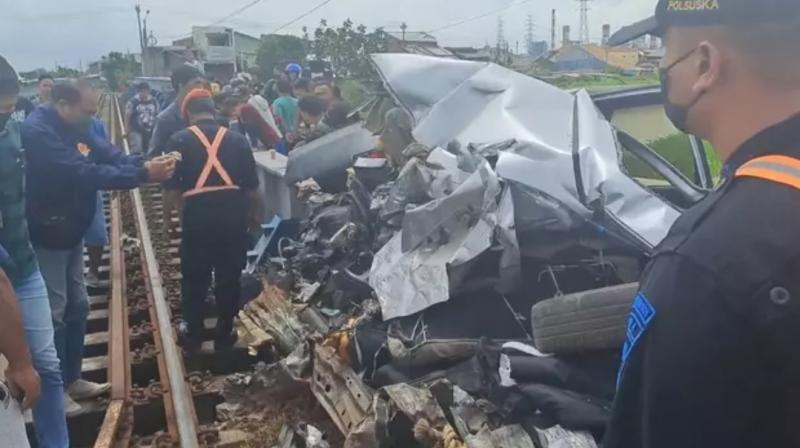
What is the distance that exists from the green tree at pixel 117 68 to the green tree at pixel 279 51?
66.5 feet

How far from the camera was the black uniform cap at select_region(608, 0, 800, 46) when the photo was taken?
51.3 inches

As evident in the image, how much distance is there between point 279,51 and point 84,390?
3112 cm

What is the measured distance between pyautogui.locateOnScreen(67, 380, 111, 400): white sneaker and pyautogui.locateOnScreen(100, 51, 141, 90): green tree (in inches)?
1982

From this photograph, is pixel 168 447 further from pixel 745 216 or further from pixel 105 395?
pixel 745 216

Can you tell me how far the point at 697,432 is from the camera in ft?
3.94

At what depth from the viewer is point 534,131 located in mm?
5688

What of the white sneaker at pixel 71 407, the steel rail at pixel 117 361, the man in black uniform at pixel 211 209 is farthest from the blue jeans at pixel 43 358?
the man in black uniform at pixel 211 209

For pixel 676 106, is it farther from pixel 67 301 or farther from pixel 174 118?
pixel 174 118

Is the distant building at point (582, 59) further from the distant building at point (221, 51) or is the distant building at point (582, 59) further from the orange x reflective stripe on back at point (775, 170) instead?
the orange x reflective stripe on back at point (775, 170)

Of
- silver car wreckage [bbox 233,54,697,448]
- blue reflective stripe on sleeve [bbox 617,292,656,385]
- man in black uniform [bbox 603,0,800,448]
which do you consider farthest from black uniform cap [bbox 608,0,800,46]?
silver car wreckage [bbox 233,54,697,448]

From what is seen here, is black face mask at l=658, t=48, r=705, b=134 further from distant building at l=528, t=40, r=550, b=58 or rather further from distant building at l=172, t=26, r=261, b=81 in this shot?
distant building at l=528, t=40, r=550, b=58

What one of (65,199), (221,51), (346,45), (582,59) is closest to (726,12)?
(65,199)

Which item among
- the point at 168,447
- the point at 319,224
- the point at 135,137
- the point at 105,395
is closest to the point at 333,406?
the point at 168,447

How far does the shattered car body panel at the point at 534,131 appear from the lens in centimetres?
432
